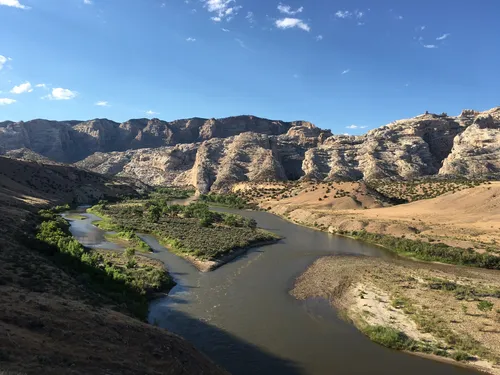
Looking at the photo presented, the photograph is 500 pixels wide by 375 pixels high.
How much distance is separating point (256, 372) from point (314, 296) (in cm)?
1546

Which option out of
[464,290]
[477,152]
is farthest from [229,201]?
[477,152]

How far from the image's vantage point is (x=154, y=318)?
96.3 ft

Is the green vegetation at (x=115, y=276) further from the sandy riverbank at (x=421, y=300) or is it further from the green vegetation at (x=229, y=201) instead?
the green vegetation at (x=229, y=201)

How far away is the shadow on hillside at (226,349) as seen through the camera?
891 inches

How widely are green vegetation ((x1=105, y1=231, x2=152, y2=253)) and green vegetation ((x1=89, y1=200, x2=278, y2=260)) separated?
396 cm

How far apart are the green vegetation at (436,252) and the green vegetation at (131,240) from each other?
39989mm

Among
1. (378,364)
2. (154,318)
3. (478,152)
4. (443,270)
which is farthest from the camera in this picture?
(478,152)

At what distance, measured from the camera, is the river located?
2339cm

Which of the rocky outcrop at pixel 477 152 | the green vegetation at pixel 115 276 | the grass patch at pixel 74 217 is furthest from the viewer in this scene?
the rocky outcrop at pixel 477 152

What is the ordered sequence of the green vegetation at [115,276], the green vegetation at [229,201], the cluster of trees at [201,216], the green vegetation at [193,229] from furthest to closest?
the green vegetation at [229,201] → the cluster of trees at [201,216] → the green vegetation at [193,229] → the green vegetation at [115,276]

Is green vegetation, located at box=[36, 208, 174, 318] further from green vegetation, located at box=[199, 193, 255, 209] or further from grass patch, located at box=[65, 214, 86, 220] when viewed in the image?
green vegetation, located at box=[199, 193, 255, 209]

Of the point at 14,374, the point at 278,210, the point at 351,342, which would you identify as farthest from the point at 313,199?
the point at 14,374

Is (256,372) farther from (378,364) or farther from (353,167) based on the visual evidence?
(353,167)

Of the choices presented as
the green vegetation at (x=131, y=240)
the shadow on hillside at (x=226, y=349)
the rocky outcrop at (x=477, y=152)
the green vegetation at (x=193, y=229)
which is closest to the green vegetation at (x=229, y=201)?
the green vegetation at (x=193, y=229)
